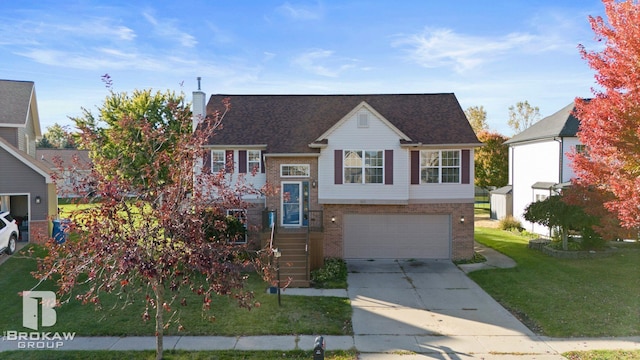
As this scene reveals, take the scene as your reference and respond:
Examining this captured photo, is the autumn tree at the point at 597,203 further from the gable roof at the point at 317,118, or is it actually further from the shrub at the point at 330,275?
the shrub at the point at 330,275

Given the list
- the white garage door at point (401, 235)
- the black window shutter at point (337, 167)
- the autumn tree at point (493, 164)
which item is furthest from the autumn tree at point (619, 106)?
the autumn tree at point (493, 164)

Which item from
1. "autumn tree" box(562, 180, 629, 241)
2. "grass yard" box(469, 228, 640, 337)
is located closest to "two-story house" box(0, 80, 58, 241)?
"grass yard" box(469, 228, 640, 337)

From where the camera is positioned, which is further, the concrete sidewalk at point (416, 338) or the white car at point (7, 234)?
the white car at point (7, 234)

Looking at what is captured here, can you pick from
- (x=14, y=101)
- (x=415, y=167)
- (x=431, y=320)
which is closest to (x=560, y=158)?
(x=415, y=167)

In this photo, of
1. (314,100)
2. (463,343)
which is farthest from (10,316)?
(314,100)

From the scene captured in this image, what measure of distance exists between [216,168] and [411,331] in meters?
11.9

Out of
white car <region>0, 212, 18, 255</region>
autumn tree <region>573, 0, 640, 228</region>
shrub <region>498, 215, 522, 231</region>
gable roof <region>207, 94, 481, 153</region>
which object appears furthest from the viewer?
shrub <region>498, 215, 522, 231</region>

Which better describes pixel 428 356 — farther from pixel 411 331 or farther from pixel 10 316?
pixel 10 316

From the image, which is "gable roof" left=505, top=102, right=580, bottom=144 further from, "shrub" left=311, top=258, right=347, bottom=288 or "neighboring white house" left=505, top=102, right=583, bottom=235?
"shrub" left=311, top=258, right=347, bottom=288

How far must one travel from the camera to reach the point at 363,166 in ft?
57.5

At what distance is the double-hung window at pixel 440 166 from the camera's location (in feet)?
58.8

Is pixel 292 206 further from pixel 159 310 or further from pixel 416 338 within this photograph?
pixel 159 310

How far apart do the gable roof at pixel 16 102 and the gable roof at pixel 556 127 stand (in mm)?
29131

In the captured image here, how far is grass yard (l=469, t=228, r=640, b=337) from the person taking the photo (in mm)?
10086
